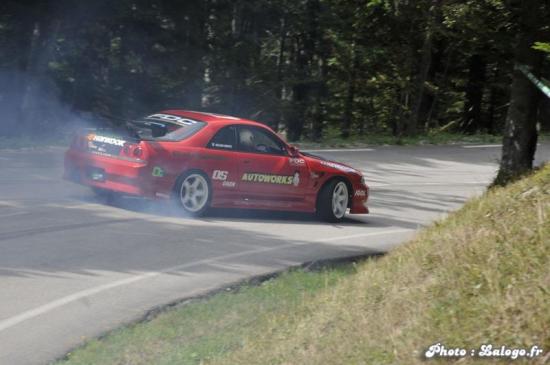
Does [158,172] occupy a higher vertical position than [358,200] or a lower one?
higher

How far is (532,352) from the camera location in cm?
512

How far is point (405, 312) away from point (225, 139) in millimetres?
8034

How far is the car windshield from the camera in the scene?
44.2 feet

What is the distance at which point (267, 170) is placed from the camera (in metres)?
14.2

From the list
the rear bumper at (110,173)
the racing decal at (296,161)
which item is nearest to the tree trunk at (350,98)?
the racing decal at (296,161)

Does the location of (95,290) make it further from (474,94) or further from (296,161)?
(474,94)

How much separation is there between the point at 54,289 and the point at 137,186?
14.2 ft

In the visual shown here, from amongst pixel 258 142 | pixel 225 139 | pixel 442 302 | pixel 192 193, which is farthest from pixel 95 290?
pixel 258 142

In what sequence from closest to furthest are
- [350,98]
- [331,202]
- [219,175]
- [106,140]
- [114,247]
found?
[114,247] → [106,140] → [219,175] → [331,202] → [350,98]

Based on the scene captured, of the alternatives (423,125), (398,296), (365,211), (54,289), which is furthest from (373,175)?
(423,125)

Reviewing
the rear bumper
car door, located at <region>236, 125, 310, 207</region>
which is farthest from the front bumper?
the rear bumper

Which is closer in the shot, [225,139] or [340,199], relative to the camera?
[225,139]

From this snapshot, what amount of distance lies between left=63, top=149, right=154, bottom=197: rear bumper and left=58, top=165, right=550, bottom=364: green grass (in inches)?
183

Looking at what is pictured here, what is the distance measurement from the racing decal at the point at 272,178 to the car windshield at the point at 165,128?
98 cm
